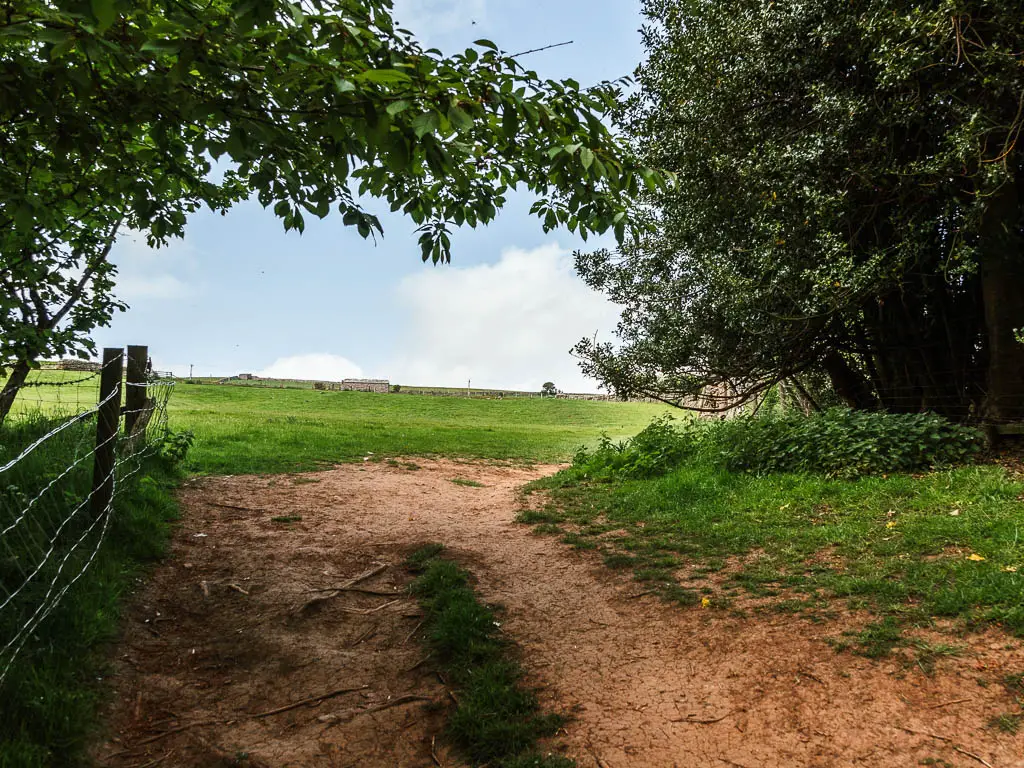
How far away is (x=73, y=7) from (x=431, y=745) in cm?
411

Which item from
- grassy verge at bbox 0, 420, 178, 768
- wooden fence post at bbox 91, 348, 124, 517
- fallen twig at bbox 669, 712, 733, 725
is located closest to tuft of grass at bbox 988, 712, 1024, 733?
fallen twig at bbox 669, 712, 733, 725

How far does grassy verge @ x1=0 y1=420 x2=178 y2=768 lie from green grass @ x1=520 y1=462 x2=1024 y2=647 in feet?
14.4

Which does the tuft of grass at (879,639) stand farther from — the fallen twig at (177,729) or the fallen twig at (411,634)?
the fallen twig at (177,729)

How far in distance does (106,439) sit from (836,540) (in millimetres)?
7408

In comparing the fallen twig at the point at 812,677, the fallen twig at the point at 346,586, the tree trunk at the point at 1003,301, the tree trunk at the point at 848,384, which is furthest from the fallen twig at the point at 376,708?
the tree trunk at the point at 848,384

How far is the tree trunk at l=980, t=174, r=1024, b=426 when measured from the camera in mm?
8477

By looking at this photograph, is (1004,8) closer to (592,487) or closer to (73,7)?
(592,487)

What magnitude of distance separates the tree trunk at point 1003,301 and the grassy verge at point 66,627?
1128 centimetres

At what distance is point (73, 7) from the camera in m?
2.49

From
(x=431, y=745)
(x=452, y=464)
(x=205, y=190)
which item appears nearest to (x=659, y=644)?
(x=431, y=745)

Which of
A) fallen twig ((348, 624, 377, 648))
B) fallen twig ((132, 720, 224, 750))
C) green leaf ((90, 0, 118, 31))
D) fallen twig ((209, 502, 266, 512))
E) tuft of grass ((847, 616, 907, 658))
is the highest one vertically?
green leaf ((90, 0, 118, 31))

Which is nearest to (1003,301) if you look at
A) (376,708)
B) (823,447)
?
(823,447)

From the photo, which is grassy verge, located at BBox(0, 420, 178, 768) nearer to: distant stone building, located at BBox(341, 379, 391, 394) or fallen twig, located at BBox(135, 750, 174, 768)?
fallen twig, located at BBox(135, 750, 174, 768)

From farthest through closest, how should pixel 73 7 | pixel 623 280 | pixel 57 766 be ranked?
pixel 623 280
pixel 57 766
pixel 73 7
